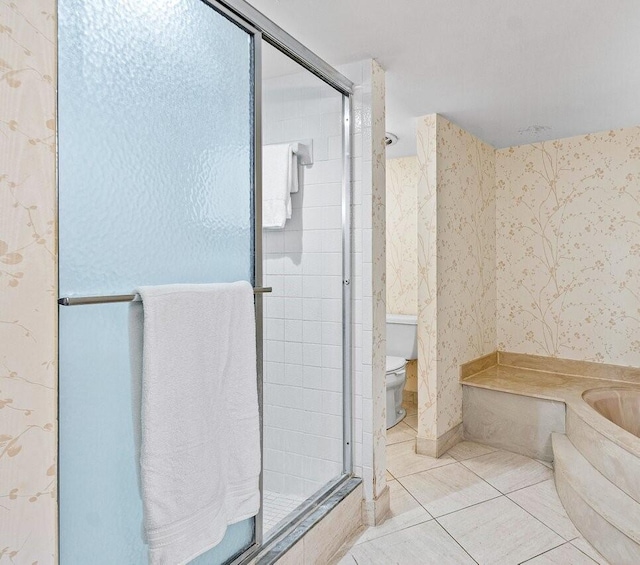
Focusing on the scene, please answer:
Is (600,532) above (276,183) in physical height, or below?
below

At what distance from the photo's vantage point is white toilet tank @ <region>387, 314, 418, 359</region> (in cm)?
377

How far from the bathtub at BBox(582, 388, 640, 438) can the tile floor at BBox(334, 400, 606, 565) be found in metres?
0.49

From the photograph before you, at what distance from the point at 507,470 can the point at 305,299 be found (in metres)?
1.70

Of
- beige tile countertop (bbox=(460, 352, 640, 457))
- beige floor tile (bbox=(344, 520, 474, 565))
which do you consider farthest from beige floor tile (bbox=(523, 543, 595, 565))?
beige tile countertop (bbox=(460, 352, 640, 457))

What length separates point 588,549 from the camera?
2.09 meters

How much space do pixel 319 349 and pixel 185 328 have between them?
1.18 m

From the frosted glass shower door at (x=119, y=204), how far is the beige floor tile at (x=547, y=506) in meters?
1.66

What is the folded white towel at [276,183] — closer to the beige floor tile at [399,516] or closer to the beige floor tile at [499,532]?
the beige floor tile at [399,516]

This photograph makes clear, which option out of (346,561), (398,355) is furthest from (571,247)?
(346,561)

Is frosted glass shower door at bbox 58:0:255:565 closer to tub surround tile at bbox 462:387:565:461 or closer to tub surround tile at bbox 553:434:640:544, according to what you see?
tub surround tile at bbox 553:434:640:544

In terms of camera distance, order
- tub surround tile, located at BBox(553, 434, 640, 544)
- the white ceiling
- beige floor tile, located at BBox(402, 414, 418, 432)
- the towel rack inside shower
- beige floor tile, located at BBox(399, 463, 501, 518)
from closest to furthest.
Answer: the towel rack inside shower
the white ceiling
tub surround tile, located at BBox(553, 434, 640, 544)
beige floor tile, located at BBox(399, 463, 501, 518)
beige floor tile, located at BBox(402, 414, 418, 432)
